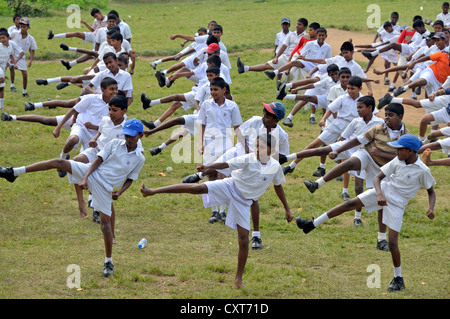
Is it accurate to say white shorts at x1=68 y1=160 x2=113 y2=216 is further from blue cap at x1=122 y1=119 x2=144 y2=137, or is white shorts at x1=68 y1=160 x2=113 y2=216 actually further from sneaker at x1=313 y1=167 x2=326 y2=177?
sneaker at x1=313 y1=167 x2=326 y2=177

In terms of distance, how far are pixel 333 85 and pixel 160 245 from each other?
17.7 feet

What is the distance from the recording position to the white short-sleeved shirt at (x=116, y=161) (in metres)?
8.20

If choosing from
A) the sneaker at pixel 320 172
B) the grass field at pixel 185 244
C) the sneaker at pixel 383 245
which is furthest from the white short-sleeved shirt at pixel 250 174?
the sneaker at pixel 320 172

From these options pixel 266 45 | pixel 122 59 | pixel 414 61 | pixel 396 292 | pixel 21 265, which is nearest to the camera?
pixel 396 292

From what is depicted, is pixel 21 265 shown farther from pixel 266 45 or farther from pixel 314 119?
pixel 266 45

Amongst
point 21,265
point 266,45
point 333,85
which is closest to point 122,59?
point 333,85

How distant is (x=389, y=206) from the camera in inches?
314

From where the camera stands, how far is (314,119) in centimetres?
1650

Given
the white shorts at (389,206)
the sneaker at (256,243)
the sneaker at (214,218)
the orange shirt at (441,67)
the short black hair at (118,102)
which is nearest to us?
the white shorts at (389,206)

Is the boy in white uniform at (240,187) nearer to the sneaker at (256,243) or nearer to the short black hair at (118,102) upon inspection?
the sneaker at (256,243)

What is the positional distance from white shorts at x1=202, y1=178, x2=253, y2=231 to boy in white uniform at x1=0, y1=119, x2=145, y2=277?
1.05m

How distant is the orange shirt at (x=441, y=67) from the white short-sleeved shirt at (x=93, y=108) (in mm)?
7258

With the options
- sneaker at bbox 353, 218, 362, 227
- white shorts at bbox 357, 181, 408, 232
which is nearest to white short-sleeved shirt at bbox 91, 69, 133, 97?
sneaker at bbox 353, 218, 362, 227

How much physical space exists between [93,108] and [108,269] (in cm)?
328
